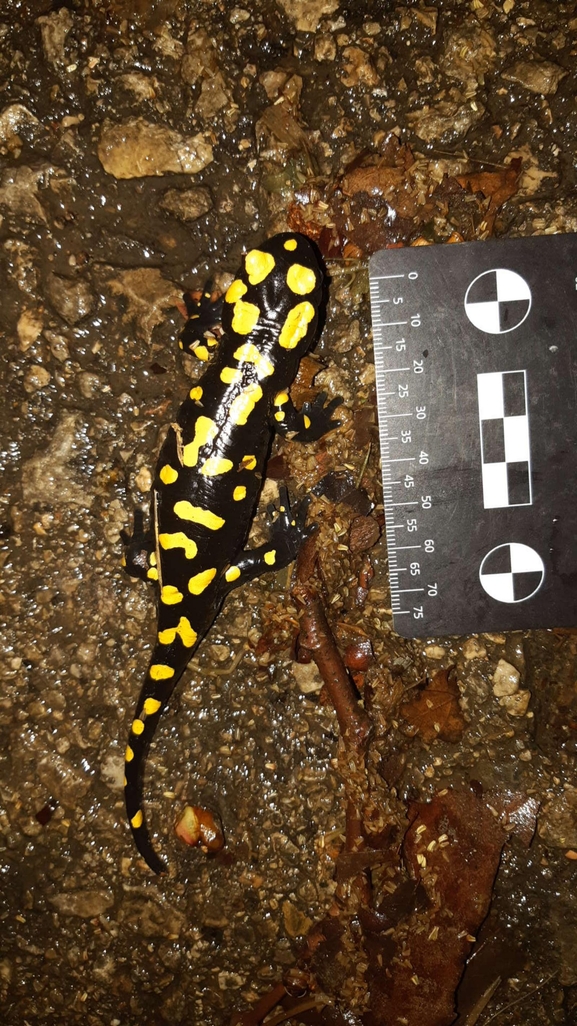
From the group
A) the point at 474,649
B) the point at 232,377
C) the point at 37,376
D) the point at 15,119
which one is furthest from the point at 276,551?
the point at 15,119

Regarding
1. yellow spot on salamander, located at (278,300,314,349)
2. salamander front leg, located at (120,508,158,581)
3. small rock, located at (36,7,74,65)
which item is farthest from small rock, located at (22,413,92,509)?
small rock, located at (36,7,74,65)

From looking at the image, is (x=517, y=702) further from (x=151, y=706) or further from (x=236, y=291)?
(x=236, y=291)

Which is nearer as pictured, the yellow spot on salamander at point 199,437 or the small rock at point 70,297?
the yellow spot on salamander at point 199,437

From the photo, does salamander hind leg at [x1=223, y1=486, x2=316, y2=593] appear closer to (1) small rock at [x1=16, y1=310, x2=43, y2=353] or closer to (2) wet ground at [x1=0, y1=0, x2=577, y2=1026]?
(2) wet ground at [x1=0, y1=0, x2=577, y2=1026]

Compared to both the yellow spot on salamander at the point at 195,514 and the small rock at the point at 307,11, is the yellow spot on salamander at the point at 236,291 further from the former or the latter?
the small rock at the point at 307,11

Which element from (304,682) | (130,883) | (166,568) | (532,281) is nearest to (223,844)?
(130,883)

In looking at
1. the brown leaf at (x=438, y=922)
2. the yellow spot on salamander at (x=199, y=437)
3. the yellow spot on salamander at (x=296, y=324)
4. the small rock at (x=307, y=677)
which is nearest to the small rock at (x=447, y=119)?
the yellow spot on salamander at (x=296, y=324)

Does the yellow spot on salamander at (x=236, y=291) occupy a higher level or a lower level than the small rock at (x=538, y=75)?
lower
